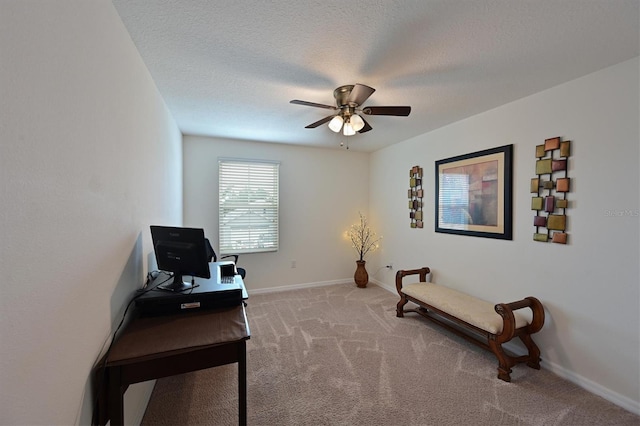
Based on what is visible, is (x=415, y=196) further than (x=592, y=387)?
Yes

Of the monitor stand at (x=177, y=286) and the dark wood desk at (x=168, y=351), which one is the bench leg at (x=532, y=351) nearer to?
the dark wood desk at (x=168, y=351)

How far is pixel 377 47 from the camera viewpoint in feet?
5.39

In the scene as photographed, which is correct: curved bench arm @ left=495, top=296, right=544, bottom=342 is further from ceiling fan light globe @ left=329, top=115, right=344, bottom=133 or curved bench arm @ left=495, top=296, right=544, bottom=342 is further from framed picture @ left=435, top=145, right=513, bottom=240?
ceiling fan light globe @ left=329, top=115, right=344, bottom=133

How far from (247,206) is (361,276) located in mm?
2245

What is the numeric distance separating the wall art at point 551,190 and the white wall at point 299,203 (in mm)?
2759

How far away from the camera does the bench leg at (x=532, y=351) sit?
2188 mm

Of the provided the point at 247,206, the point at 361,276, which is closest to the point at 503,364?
the point at 361,276

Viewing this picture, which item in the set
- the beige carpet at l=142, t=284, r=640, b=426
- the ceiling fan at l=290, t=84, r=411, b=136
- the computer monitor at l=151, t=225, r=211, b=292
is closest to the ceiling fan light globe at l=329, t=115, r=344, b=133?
the ceiling fan at l=290, t=84, r=411, b=136

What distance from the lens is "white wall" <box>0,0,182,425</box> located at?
683mm

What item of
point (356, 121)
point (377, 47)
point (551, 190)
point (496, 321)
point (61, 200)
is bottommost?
point (496, 321)

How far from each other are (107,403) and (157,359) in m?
0.27

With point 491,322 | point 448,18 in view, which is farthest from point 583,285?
point 448,18

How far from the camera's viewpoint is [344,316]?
3.21m

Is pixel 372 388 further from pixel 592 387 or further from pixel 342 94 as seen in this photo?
pixel 342 94
